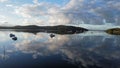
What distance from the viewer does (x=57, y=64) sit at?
1375 inches

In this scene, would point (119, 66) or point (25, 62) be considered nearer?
point (119, 66)

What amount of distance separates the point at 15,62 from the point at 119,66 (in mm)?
14448

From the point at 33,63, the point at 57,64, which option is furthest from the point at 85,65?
the point at 33,63

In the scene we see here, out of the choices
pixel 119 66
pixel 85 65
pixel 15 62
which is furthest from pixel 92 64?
pixel 15 62

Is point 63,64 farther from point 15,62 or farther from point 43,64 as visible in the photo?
point 15,62

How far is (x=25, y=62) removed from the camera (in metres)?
36.1

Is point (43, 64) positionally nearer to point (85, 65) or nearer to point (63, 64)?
point (63, 64)

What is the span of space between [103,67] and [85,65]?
2.50 meters

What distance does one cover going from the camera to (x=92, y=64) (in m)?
35.0

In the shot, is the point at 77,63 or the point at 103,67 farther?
the point at 77,63

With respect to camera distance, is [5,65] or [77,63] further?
[77,63]

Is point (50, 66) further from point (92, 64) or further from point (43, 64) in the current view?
point (92, 64)

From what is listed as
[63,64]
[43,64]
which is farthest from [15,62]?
[63,64]

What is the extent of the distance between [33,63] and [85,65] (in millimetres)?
7347
